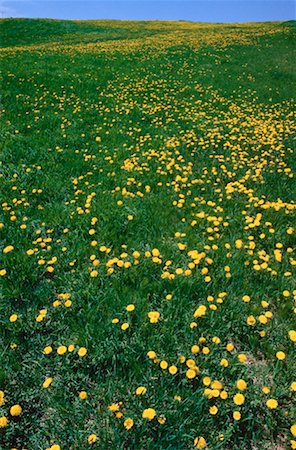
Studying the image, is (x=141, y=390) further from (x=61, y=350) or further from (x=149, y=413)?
(x=61, y=350)

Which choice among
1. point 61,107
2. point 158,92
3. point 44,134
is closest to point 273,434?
point 44,134

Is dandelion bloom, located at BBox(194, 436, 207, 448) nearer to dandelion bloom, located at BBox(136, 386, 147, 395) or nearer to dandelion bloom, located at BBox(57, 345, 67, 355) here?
dandelion bloom, located at BBox(136, 386, 147, 395)

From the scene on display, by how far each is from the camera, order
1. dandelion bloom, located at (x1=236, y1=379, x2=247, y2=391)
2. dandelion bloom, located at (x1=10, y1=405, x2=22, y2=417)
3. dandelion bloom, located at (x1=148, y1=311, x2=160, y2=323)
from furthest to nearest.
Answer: dandelion bloom, located at (x1=148, y1=311, x2=160, y2=323)
dandelion bloom, located at (x1=236, y1=379, x2=247, y2=391)
dandelion bloom, located at (x1=10, y1=405, x2=22, y2=417)

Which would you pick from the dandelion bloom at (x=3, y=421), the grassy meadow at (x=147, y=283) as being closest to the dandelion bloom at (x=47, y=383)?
the grassy meadow at (x=147, y=283)

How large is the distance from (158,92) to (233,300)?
30.2 ft

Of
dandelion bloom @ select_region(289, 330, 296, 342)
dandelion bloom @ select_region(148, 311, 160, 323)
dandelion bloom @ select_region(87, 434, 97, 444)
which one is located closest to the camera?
dandelion bloom @ select_region(87, 434, 97, 444)

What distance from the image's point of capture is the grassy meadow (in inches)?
93.2

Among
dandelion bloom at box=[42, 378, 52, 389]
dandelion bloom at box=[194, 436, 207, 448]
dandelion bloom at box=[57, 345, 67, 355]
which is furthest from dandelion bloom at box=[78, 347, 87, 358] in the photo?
dandelion bloom at box=[194, 436, 207, 448]

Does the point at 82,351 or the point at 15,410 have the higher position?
the point at 82,351

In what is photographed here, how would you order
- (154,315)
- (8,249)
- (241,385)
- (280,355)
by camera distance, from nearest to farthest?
(241,385)
(280,355)
(154,315)
(8,249)

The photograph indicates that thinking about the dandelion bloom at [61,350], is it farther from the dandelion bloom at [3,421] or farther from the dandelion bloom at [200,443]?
the dandelion bloom at [200,443]

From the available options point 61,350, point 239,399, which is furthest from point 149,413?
point 61,350

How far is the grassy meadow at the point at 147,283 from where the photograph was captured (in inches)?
93.2

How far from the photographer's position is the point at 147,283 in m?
3.43
